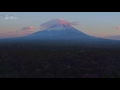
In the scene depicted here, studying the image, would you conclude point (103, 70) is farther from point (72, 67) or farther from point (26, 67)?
point (26, 67)
